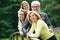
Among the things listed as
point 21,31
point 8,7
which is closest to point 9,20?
point 8,7

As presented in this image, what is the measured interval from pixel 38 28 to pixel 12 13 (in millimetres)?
27270

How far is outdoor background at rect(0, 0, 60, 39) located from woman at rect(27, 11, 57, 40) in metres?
24.6

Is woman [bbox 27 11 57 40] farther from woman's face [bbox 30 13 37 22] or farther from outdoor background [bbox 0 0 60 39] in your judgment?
outdoor background [bbox 0 0 60 39]

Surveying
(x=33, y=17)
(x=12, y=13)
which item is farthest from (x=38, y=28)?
(x=12, y=13)

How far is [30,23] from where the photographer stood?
19.1 feet

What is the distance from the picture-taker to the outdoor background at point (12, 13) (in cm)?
3052

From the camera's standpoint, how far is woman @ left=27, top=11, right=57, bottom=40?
5359 millimetres

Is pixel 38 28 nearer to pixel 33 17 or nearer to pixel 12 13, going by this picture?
pixel 33 17

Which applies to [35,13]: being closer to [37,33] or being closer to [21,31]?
[37,33]

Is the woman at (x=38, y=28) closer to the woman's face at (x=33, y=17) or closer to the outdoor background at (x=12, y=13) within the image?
the woman's face at (x=33, y=17)

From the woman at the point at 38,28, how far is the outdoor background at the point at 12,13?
80.7 ft

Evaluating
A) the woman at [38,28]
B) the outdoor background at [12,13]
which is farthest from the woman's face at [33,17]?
the outdoor background at [12,13]

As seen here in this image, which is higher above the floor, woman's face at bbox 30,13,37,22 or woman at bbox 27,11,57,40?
woman's face at bbox 30,13,37,22

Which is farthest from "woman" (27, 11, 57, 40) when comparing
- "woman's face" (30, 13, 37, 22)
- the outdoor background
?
the outdoor background
